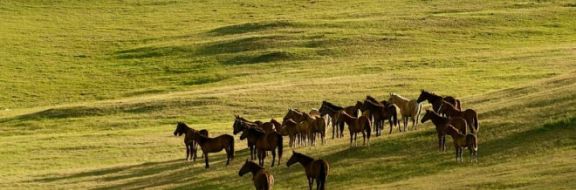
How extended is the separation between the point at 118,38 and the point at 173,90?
71.1 ft

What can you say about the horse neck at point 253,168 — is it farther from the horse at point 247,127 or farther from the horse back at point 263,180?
Result: the horse at point 247,127

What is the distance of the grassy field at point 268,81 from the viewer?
3431 cm

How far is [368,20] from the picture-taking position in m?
84.8

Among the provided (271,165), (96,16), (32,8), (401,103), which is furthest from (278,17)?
(271,165)

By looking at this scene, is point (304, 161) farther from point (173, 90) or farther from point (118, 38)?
point (118, 38)

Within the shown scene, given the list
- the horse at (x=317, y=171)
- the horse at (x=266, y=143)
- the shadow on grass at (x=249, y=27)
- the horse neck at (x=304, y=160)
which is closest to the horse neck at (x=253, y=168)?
the horse neck at (x=304, y=160)

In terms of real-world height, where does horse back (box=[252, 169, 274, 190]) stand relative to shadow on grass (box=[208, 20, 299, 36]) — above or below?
below

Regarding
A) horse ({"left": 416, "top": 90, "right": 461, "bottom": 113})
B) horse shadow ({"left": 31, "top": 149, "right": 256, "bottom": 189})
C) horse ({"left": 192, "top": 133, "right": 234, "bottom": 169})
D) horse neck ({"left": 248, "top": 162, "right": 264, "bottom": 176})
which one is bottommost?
horse shadow ({"left": 31, "top": 149, "right": 256, "bottom": 189})

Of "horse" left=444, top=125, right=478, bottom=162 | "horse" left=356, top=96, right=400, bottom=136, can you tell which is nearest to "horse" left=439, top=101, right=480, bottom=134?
"horse" left=356, top=96, right=400, bottom=136

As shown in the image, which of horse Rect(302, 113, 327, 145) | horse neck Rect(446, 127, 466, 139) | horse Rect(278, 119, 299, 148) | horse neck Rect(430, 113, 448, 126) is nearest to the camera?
horse neck Rect(446, 127, 466, 139)

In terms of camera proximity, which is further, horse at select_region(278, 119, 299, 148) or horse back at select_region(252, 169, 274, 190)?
horse at select_region(278, 119, 299, 148)

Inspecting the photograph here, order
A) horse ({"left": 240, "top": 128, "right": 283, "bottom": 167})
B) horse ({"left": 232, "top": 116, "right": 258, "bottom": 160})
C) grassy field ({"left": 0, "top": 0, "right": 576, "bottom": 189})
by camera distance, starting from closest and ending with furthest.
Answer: grassy field ({"left": 0, "top": 0, "right": 576, "bottom": 189}), horse ({"left": 240, "top": 128, "right": 283, "bottom": 167}), horse ({"left": 232, "top": 116, "right": 258, "bottom": 160})

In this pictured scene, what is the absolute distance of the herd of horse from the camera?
31922mm

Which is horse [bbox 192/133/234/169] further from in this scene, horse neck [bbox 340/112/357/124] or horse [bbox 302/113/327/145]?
horse neck [bbox 340/112/357/124]
